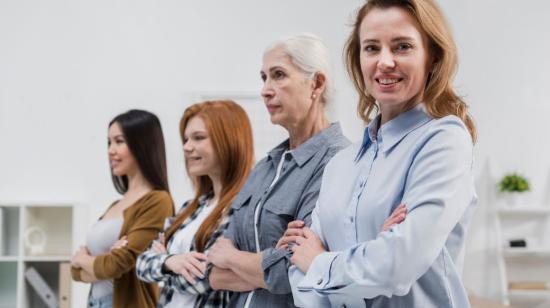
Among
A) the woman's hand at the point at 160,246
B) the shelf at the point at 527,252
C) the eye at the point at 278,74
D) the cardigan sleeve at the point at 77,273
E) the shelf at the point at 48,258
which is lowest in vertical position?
the shelf at the point at 527,252

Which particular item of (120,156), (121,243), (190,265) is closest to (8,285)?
(120,156)

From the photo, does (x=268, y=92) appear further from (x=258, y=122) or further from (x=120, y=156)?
(x=258, y=122)

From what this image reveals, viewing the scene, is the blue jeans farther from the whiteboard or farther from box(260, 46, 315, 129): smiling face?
the whiteboard

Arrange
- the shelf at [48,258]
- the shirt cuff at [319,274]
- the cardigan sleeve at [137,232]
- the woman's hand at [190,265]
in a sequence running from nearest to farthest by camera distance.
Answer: the shirt cuff at [319,274] → the woman's hand at [190,265] → the cardigan sleeve at [137,232] → the shelf at [48,258]

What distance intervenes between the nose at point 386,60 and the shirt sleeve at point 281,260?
46cm

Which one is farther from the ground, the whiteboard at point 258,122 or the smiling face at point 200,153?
the whiteboard at point 258,122

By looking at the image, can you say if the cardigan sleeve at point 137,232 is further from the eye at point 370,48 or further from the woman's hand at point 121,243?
the eye at point 370,48

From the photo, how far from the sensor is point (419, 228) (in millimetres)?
1096

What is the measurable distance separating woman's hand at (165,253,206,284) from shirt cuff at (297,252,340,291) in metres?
0.75

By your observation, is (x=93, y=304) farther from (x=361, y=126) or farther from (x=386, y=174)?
(x=361, y=126)

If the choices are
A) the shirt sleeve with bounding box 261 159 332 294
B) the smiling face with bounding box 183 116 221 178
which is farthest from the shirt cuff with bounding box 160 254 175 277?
the shirt sleeve with bounding box 261 159 332 294

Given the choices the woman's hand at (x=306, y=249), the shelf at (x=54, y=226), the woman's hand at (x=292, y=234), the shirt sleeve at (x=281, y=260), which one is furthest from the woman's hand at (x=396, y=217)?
the shelf at (x=54, y=226)

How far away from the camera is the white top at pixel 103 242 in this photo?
9.01 ft

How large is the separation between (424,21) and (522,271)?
399 centimetres
